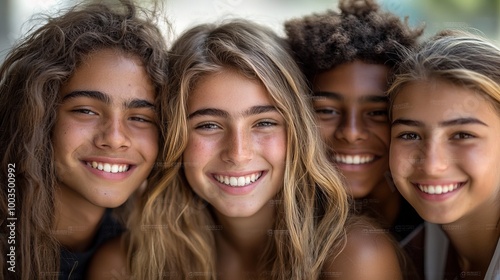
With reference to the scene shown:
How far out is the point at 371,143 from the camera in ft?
3.44

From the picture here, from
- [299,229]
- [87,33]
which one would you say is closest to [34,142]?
[87,33]

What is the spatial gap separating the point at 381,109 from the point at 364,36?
0.46 ft

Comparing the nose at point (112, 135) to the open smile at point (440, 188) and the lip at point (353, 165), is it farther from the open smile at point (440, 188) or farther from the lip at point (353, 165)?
the open smile at point (440, 188)

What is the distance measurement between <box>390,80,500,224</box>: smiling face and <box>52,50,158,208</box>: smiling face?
454 millimetres

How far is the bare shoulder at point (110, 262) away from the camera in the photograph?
3.51ft

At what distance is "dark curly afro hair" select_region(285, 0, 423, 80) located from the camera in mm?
1029

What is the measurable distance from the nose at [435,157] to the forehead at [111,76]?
1.64 ft

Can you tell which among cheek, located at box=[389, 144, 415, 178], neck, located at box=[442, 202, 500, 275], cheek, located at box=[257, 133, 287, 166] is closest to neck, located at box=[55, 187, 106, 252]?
cheek, located at box=[257, 133, 287, 166]

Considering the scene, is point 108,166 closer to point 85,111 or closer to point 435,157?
point 85,111

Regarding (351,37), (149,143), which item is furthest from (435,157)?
(149,143)

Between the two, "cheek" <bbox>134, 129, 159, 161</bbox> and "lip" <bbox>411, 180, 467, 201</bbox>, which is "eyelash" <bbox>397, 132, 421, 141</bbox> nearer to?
"lip" <bbox>411, 180, 467, 201</bbox>

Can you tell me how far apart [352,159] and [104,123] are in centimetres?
47

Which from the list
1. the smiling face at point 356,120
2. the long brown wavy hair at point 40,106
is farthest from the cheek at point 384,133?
the long brown wavy hair at point 40,106

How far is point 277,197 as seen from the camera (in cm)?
107
